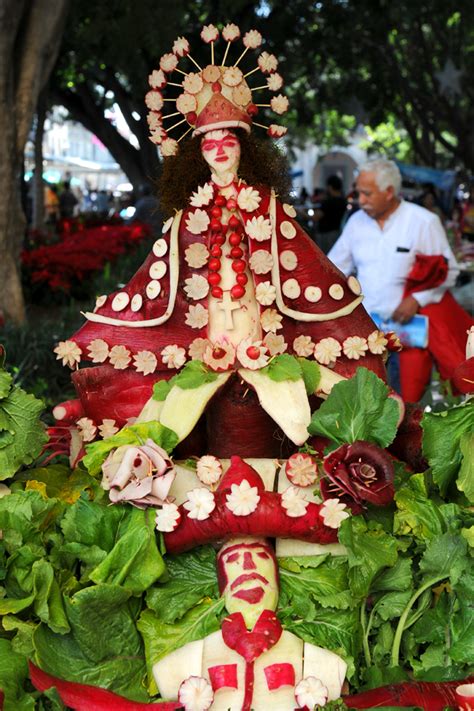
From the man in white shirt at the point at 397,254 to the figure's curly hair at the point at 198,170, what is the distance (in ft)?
6.05

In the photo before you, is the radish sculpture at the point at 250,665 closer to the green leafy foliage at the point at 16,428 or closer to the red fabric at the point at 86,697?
the red fabric at the point at 86,697

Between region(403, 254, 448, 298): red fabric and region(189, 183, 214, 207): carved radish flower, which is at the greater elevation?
region(189, 183, 214, 207): carved radish flower

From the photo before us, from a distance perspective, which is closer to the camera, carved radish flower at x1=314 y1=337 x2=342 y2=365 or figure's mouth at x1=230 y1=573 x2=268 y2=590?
figure's mouth at x1=230 y1=573 x2=268 y2=590

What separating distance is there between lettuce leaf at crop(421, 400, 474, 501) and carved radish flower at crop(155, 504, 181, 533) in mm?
564

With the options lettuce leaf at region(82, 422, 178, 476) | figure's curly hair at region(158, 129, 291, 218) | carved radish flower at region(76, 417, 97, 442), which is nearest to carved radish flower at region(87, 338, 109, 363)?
carved radish flower at region(76, 417, 97, 442)

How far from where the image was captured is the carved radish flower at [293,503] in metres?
2.04

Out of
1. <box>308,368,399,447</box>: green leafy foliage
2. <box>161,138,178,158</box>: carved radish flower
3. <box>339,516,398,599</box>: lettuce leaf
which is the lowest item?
<box>339,516,398,599</box>: lettuce leaf

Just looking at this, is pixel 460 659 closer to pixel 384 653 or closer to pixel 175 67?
pixel 384 653

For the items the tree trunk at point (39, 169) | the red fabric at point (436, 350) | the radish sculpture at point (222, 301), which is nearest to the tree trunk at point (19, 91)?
the red fabric at point (436, 350)

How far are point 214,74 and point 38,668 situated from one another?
1464 millimetres

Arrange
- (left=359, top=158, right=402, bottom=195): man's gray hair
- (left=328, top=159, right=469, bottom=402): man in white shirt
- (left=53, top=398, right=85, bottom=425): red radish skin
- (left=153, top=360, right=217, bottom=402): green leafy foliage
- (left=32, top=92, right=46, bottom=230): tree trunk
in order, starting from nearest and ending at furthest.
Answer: (left=153, top=360, right=217, bottom=402): green leafy foliage < (left=53, top=398, right=85, bottom=425): red radish skin < (left=328, top=159, right=469, bottom=402): man in white shirt < (left=359, top=158, right=402, bottom=195): man's gray hair < (left=32, top=92, right=46, bottom=230): tree trunk

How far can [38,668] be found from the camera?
192cm

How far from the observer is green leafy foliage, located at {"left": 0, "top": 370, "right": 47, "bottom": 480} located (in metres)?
2.18

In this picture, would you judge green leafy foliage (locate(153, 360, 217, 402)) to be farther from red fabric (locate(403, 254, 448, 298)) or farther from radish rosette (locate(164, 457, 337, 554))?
red fabric (locate(403, 254, 448, 298))
